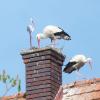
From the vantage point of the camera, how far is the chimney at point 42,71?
17.3 m

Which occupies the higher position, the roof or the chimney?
the chimney

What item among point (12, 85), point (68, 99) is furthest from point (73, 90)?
point (12, 85)

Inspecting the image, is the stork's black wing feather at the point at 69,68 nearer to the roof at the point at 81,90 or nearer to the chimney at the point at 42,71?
the chimney at the point at 42,71

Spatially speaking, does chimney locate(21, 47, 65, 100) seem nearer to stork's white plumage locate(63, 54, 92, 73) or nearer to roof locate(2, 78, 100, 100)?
stork's white plumage locate(63, 54, 92, 73)

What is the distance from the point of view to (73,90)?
560 inches

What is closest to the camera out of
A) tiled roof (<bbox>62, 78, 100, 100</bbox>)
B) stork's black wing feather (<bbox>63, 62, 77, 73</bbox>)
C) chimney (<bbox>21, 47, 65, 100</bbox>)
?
tiled roof (<bbox>62, 78, 100, 100</bbox>)

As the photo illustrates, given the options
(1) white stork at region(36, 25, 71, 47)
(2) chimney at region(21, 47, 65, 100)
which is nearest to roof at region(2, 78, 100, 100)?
(2) chimney at region(21, 47, 65, 100)

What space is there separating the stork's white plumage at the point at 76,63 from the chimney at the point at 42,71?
0.32 m

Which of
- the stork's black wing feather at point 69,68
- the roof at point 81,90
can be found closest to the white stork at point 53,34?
the stork's black wing feather at point 69,68

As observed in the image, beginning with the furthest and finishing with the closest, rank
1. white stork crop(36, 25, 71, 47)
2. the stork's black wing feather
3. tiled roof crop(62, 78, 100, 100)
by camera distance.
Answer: white stork crop(36, 25, 71, 47), the stork's black wing feather, tiled roof crop(62, 78, 100, 100)

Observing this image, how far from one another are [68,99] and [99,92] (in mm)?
685

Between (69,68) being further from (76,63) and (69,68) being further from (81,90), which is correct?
(81,90)

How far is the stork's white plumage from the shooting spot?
1756 centimetres

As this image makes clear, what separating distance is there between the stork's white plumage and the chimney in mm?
317
